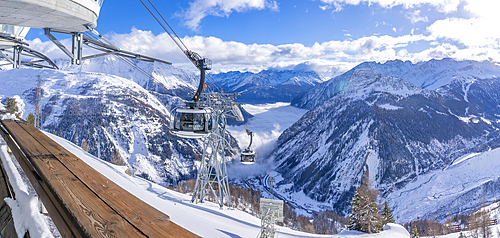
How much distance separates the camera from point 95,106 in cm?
15475

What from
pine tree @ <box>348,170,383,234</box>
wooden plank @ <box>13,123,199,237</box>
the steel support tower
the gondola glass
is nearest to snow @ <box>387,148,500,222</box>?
pine tree @ <box>348,170,383,234</box>

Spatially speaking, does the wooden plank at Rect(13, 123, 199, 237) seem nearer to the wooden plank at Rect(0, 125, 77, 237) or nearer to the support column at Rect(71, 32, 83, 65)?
the wooden plank at Rect(0, 125, 77, 237)

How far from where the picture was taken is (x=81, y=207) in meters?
1.43

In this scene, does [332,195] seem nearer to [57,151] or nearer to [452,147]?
[452,147]

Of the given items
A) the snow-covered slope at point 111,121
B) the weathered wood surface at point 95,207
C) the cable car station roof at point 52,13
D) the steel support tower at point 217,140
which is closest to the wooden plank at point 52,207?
the weathered wood surface at point 95,207

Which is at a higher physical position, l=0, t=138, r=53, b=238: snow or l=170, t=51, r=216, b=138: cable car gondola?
l=170, t=51, r=216, b=138: cable car gondola

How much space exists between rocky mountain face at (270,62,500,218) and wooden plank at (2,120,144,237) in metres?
130

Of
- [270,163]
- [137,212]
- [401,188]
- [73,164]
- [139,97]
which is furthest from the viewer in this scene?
[139,97]

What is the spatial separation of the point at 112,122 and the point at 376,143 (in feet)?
513

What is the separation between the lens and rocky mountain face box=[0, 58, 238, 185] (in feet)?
417

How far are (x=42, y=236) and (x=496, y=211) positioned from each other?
125 m

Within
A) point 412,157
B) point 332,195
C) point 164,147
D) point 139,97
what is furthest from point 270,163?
point 139,97

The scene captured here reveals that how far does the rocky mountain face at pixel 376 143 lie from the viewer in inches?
5310

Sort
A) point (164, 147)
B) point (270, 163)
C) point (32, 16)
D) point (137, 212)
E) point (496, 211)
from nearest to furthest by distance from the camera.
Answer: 1. point (137, 212)
2. point (32, 16)
3. point (496, 211)
4. point (164, 147)
5. point (270, 163)
